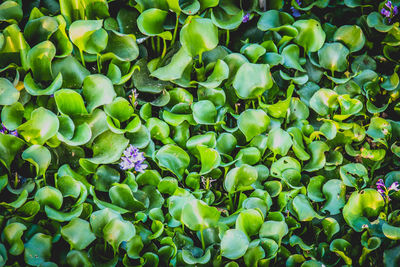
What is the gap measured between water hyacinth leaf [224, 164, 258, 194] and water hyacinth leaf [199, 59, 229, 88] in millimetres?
408

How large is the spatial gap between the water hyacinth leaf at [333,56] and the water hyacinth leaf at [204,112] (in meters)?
0.64

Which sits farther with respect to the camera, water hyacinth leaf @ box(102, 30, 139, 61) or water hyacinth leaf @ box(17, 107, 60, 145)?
water hyacinth leaf @ box(102, 30, 139, 61)

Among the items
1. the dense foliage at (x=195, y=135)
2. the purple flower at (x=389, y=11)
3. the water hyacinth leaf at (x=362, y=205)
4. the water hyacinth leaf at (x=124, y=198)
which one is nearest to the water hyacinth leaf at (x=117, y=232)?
the dense foliage at (x=195, y=135)

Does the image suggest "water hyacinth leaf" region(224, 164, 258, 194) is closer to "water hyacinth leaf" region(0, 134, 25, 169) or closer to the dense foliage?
the dense foliage

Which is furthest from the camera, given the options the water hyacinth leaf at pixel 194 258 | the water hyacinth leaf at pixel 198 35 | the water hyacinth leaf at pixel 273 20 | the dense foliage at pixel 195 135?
the water hyacinth leaf at pixel 273 20

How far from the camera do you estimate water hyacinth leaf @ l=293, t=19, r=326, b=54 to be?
2094mm

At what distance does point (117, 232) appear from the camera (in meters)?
1.60

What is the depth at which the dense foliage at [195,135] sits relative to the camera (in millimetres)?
1680

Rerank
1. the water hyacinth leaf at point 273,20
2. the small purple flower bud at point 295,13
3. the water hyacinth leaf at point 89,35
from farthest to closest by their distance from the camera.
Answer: the small purple flower bud at point 295,13 → the water hyacinth leaf at point 273,20 → the water hyacinth leaf at point 89,35

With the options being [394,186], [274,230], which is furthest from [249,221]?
[394,186]

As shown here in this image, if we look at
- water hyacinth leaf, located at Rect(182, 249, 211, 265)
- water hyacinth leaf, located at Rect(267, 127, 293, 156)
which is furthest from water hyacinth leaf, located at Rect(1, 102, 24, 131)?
water hyacinth leaf, located at Rect(267, 127, 293, 156)

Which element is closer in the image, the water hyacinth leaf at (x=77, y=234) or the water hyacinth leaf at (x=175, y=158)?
the water hyacinth leaf at (x=77, y=234)

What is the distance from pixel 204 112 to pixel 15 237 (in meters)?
0.94

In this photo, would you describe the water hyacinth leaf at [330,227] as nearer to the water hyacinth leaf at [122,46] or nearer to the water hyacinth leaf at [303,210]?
the water hyacinth leaf at [303,210]
